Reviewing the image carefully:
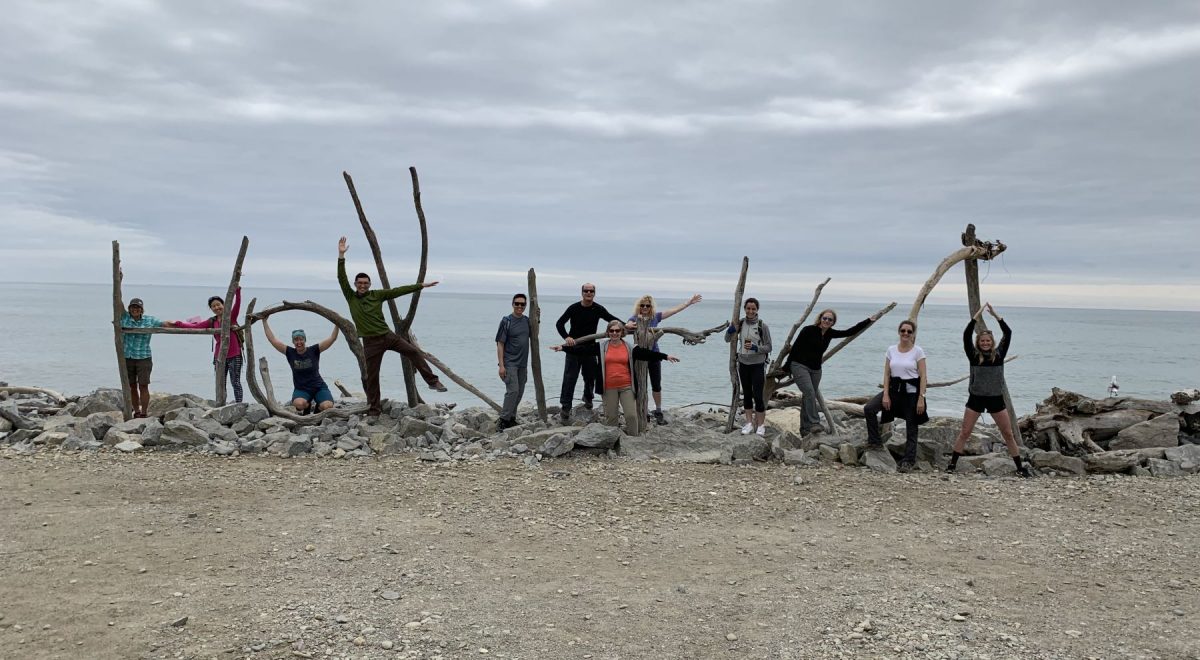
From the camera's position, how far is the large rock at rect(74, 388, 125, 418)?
1209 centimetres

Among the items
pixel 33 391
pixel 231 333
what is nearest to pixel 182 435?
pixel 231 333

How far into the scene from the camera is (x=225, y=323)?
35.8 ft

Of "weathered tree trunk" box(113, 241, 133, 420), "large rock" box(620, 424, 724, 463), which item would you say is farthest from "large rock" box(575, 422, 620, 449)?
"weathered tree trunk" box(113, 241, 133, 420)

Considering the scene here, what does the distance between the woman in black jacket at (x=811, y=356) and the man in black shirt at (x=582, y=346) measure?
7.71ft

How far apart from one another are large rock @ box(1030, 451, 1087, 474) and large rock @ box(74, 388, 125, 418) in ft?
40.3

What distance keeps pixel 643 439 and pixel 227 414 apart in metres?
5.36

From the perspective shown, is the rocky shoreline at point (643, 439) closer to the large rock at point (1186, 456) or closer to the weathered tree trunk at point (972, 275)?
the large rock at point (1186, 456)

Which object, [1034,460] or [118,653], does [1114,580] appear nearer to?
[1034,460]

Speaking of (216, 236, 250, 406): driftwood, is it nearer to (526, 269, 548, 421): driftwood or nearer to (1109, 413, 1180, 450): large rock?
(526, 269, 548, 421): driftwood

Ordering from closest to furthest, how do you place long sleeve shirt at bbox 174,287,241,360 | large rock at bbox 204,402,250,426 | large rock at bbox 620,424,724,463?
large rock at bbox 620,424,724,463
large rock at bbox 204,402,250,426
long sleeve shirt at bbox 174,287,241,360

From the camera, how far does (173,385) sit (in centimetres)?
2741

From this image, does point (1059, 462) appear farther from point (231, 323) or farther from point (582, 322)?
point (231, 323)

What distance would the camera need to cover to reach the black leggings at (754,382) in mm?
10062

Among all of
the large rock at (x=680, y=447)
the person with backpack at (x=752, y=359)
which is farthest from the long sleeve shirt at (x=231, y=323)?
the person with backpack at (x=752, y=359)
